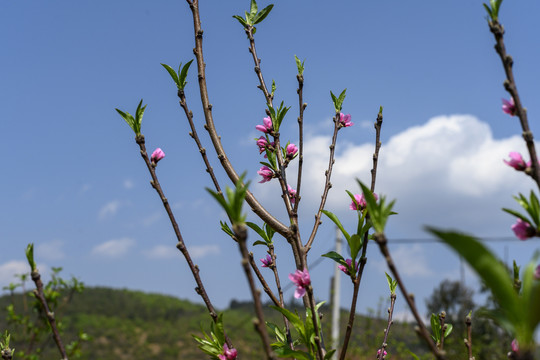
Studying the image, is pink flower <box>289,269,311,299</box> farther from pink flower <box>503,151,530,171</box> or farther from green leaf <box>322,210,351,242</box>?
pink flower <box>503,151,530,171</box>

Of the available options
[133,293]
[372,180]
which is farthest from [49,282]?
[133,293]

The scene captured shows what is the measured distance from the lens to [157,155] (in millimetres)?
1723

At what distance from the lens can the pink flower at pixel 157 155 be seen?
1.70 metres

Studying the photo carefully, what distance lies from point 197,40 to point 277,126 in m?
0.41

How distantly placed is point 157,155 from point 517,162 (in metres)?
1.10

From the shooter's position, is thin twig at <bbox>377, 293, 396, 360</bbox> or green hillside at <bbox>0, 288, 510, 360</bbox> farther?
green hillside at <bbox>0, 288, 510, 360</bbox>

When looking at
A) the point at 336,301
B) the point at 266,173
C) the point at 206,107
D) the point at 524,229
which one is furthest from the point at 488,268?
the point at 336,301

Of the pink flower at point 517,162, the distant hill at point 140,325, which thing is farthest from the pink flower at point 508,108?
the distant hill at point 140,325

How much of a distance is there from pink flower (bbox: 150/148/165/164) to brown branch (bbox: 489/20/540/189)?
106 centimetres

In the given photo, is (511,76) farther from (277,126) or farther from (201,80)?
(201,80)

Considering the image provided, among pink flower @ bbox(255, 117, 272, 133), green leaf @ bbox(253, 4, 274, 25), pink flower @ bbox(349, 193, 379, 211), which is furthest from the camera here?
green leaf @ bbox(253, 4, 274, 25)

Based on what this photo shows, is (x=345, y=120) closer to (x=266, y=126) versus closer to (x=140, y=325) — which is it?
(x=266, y=126)

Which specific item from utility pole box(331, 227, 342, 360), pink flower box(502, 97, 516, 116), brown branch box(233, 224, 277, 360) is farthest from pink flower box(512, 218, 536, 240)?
utility pole box(331, 227, 342, 360)

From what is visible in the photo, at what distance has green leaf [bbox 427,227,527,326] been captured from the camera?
2.07 feet
